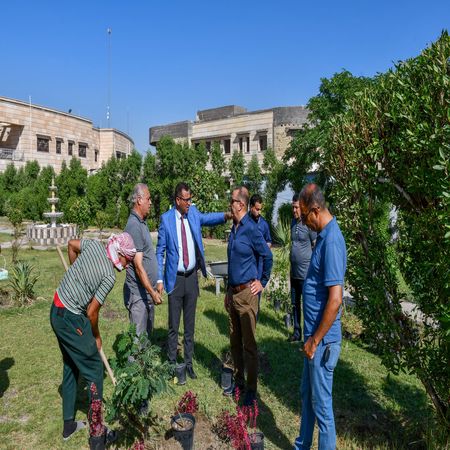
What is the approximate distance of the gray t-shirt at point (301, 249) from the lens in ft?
19.2

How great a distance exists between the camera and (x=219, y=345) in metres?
5.87

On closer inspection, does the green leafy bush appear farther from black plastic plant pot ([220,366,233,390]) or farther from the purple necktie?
black plastic plant pot ([220,366,233,390])

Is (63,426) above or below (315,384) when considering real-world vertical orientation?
below

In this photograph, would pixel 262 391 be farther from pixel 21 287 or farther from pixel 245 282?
pixel 21 287

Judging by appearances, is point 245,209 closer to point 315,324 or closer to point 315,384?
point 315,324

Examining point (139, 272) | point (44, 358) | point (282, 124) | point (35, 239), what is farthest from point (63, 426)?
point (282, 124)

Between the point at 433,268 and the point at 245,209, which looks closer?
the point at 433,268

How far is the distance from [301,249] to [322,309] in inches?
120

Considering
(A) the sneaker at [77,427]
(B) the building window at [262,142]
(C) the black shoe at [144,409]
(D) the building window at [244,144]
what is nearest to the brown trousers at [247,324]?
(C) the black shoe at [144,409]

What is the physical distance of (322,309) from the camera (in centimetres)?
289

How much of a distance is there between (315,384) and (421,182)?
1.68m

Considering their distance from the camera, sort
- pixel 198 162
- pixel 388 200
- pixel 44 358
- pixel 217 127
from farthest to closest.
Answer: pixel 217 127 < pixel 198 162 < pixel 44 358 < pixel 388 200

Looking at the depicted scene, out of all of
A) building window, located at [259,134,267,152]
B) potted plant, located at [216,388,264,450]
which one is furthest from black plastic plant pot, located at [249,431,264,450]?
building window, located at [259,134,267,152]

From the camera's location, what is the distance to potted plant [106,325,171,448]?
3.07 meters
